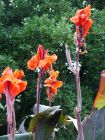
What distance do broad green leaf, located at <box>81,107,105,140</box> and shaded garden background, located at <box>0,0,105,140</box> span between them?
4444 mm

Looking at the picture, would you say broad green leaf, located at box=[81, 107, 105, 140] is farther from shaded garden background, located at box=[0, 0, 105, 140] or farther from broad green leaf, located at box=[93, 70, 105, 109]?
shaded garden background, located at box=[0, 0, 105, 140]

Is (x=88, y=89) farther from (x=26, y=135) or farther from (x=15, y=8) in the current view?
(x=26, y=135)

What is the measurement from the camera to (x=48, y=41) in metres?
5.62

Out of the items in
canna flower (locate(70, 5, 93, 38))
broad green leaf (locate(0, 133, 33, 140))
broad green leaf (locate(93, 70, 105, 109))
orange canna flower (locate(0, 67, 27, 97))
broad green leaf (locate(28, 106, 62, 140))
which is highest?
canna flower (locate(70, 5, 93, 38))

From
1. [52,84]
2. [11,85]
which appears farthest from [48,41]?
[11,85]

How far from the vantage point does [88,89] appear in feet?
19.9

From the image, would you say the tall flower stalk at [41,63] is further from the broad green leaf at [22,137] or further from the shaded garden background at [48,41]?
the shaded garden background at [48,41]

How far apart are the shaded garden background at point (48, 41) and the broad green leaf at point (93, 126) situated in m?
4.44

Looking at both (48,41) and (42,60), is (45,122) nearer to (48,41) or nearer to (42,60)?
(42,60)

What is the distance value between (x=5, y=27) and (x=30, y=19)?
486 mm

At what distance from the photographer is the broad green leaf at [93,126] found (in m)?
0.52

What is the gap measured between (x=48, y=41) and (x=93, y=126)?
512 centimetres

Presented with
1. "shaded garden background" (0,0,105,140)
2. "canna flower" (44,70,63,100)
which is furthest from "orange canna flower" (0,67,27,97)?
"shaded garden background" (0,0,105,140)

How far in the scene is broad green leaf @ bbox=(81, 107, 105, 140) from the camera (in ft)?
1.70
